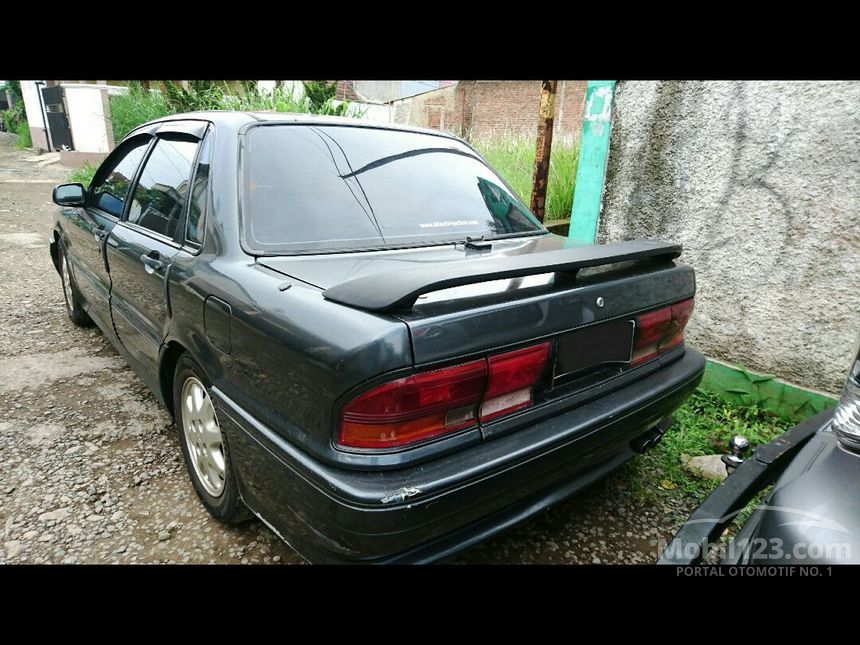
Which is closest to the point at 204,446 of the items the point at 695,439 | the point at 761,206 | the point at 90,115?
the point at 695,439

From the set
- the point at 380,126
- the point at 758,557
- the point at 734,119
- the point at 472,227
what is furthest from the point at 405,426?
the point at 734,119

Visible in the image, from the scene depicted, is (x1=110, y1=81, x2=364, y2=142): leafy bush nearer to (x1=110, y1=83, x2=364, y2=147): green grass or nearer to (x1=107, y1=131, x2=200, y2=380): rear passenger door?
(x1=110, y1=83, x2=364, y2=147): green grass

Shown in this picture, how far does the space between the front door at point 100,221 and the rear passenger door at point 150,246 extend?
187 mm

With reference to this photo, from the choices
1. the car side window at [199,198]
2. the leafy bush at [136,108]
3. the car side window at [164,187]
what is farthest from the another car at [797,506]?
the leafy bush at [136,108]

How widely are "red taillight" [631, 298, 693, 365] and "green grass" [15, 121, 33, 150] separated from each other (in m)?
27.1

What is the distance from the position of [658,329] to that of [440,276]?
1.08m

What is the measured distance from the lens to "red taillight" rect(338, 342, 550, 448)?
4.63ft

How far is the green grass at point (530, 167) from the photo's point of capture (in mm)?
5820

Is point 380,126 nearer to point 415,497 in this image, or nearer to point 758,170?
point 415,497

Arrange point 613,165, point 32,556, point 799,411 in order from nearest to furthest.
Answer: point 32,556 < point 799,411 < point 613,165

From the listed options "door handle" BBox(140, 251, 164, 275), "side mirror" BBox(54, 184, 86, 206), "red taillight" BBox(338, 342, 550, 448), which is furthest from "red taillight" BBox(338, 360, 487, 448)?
"side mirror" BBox(54, 184, 86, 206)

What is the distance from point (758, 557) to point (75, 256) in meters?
4.44

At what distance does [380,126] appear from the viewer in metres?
2.67

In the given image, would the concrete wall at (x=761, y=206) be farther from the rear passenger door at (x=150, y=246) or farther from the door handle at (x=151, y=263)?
the door handle at (x=151, y=263)
